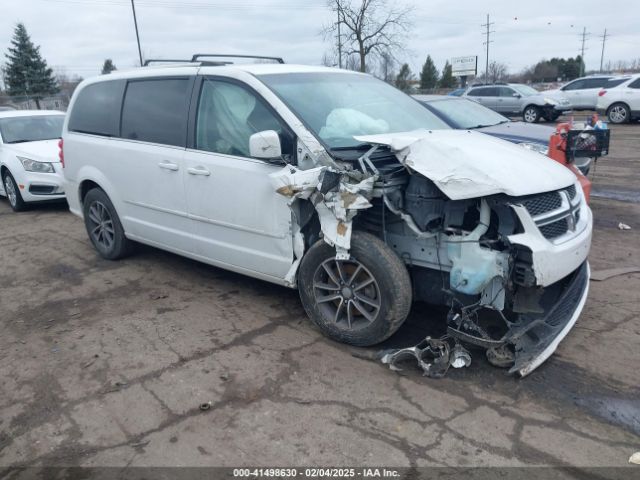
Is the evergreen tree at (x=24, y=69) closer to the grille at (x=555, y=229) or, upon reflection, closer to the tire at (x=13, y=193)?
the tire at (x=13, y=193)

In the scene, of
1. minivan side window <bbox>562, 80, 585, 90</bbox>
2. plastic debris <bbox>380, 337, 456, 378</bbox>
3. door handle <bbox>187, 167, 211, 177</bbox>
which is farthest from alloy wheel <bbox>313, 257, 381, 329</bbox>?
minivan side window <bbox>562, 80, 585, 90</bbox>

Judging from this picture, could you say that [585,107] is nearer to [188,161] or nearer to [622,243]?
[622,243]

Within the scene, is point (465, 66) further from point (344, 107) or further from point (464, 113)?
point (344, 107)

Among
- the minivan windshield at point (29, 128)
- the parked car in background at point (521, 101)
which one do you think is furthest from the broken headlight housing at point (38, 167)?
the parked car in background at point (521, 101)

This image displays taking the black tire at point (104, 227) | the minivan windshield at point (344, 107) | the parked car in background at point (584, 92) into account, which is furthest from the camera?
the parked car in background at point (584, 92)

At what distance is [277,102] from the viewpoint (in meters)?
3.94

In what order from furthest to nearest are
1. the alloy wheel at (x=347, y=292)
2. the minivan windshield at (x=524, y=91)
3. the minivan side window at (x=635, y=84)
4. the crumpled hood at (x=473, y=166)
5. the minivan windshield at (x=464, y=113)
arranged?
the minivan windshield at (x=524, y=91)
the minivan side window at (x=635, y=84)
the minivan windshield at (x=464, y=113)
the alloy wheel at (x=347, y=292)
the crumpled hood at (x=473, y=166)

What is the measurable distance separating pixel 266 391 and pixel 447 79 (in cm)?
6143

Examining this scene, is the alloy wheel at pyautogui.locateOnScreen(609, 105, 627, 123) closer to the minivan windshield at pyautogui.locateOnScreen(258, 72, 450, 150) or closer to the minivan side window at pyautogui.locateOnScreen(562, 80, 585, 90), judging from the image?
the minivan side window at pyautogui.locateOnScreen(562, 80, 585, 90)

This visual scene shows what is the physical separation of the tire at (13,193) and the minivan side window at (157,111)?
4.84 meters

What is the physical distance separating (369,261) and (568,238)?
125cm

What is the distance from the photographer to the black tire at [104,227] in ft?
18.4

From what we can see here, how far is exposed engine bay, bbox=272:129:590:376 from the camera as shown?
319 cm

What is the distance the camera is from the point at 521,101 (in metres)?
21.8
